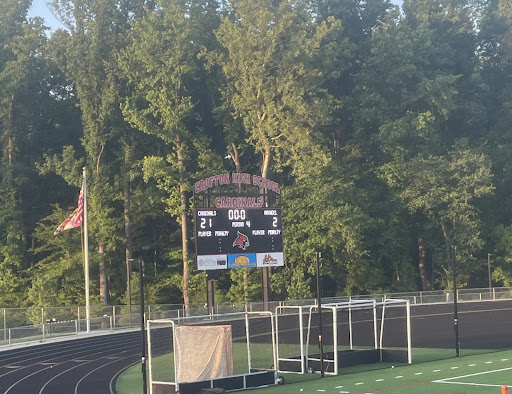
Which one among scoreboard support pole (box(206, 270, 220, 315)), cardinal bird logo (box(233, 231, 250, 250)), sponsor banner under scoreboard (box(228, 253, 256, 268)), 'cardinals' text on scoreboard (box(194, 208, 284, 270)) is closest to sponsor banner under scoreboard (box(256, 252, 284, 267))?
'cardinals' text on scoreboard (box(194, 208, 284, 270))

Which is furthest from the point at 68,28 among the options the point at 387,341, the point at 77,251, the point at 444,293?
the point at 387,341

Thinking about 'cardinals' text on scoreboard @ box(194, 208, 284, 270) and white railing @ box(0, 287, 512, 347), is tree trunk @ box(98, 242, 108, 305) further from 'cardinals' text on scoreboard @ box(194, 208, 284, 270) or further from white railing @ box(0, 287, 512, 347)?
'cardinals' text on scoreboard @ box(194, 208, 284, 270)

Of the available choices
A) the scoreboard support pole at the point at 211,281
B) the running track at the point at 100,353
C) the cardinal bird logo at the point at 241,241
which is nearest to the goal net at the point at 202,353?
the running track at the point at 100,353

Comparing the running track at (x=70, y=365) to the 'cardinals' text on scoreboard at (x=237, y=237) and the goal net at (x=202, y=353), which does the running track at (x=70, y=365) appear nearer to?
the goal net at (x=202, y=353)

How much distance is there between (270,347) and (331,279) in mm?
42969

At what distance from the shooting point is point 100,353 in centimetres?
4303

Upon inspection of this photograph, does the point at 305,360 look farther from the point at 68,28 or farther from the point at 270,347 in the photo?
the point at 68,28

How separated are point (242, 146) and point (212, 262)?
2942 cm

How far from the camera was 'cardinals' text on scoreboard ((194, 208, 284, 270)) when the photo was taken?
44562 millimetres

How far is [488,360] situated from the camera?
3381 centimetres

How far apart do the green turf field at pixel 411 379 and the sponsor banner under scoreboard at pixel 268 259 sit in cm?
1248

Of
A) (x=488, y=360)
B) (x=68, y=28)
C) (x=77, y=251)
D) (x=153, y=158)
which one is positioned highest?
(x=68, y=28)

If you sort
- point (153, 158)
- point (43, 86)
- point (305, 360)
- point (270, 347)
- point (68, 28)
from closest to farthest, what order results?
1. point (305, 360)
2. point (270, 347)
3. point (153, 158)
4. point (68, 28)
5. point (43, 86)

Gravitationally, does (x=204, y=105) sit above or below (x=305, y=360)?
above
